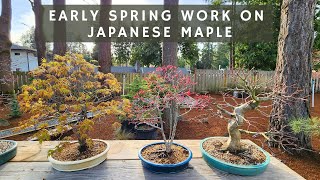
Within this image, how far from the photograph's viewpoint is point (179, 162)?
129 cm

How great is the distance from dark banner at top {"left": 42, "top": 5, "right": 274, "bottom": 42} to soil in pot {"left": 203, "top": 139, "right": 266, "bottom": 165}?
8.25ft

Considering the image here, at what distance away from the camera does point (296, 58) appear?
220 cm

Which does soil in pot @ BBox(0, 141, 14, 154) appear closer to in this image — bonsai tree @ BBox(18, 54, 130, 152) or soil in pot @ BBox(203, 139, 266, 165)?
bonsai tree @ BBox(18, 54, 130, 152)

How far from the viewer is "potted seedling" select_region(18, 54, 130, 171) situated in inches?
51.7

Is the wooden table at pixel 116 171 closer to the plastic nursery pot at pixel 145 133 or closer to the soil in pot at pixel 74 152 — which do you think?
the soil in pot at pixel 74 152

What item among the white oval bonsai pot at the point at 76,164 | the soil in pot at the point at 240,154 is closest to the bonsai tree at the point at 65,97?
the white oval bonsai pot at the point at 76,164

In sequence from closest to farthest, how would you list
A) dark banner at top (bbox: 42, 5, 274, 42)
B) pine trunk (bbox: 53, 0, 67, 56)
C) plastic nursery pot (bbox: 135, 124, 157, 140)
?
plastic nursery pot (bbox: 135, 124, 157, 140)
pine trunk (bbox: 53, 0, 67, 56)
dark banner at top (bbox: 42, 5, 274, 42)

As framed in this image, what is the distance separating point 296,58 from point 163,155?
198 cm

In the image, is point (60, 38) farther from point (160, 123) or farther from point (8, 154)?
point (160, 123)

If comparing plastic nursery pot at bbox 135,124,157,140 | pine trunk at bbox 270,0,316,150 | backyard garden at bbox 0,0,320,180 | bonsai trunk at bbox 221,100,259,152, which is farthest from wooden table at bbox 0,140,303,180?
plastic nursery pot at bbox 135,124,157,140

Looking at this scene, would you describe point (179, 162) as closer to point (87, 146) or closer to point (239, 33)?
point (87, 146)

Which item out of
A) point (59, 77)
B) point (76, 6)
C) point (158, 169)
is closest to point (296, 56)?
point (158, 169)

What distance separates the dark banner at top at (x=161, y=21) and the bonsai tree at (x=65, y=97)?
2.30 meters

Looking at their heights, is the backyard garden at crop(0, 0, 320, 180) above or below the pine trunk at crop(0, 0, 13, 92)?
below
